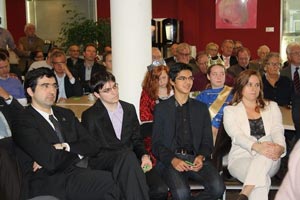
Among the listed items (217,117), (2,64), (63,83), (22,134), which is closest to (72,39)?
(63,83)

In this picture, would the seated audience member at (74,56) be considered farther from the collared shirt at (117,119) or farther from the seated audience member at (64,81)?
the collared shirt at (117,119)

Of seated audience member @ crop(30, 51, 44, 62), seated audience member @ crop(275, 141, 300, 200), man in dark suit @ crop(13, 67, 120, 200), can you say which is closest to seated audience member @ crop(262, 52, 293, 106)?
man in dark suit @ crop(13, 67, 120, 200)

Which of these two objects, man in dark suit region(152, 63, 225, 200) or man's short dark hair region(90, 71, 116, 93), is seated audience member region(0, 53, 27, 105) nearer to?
man's short dark hair region(90, 71, 116, 93)

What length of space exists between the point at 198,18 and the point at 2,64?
8.36 m

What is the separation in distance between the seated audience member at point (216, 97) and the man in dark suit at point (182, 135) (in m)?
0.44

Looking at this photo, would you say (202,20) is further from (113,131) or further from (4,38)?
(113,131)

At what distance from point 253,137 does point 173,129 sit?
64 cm

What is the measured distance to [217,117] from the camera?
4.25m

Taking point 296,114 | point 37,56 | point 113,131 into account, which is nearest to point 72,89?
point 37,56

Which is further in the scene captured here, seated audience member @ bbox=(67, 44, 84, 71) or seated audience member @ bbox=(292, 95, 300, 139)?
seated audience member @ bbox=(67, 44, 84, 71)

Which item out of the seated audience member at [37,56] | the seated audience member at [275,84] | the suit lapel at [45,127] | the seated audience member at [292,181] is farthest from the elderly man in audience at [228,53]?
the seated audience member at [292,181]

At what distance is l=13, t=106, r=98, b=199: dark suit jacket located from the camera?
315cm

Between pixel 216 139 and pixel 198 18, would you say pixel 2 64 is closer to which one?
pixel 216 139

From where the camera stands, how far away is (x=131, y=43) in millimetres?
4602
